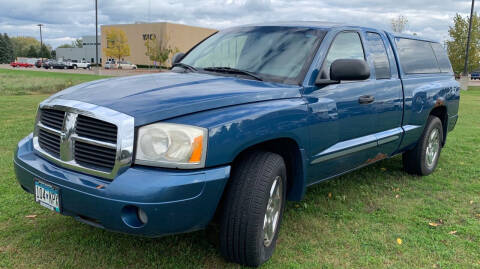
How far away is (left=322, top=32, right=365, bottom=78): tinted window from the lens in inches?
145

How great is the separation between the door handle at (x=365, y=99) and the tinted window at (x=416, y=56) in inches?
41.4

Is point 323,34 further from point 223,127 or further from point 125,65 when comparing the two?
point 125,65

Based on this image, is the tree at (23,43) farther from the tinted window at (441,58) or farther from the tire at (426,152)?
the tire at (426,152)

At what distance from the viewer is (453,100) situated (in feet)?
19.3

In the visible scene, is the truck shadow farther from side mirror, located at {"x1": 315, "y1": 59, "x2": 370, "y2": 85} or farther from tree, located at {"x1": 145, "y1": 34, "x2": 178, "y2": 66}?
tree, located at {"x1": 145, "y1": 34, "x2": 178, "y2": 66}

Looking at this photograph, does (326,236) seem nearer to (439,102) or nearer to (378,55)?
(378,55)

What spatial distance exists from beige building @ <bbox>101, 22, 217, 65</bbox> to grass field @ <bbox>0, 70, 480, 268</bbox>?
62.7 meters

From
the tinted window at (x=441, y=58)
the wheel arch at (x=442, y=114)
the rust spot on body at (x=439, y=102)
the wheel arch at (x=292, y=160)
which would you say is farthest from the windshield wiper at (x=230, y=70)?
the tinted window at (x=441, y=58)

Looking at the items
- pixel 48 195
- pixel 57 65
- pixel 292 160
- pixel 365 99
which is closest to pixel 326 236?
pixel 292 160

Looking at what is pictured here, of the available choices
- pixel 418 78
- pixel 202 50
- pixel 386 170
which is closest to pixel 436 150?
pixel 386 170

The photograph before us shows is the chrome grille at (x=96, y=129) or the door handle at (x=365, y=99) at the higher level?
the door handle at (x=365, y=99)

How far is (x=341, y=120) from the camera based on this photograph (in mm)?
3611

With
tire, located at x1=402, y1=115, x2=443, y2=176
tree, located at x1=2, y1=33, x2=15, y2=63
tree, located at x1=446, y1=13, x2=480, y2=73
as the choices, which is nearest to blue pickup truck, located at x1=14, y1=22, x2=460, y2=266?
tire, located at x1=402, y1=115, x2=443, y2=176

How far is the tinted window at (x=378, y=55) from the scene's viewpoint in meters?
4.28
